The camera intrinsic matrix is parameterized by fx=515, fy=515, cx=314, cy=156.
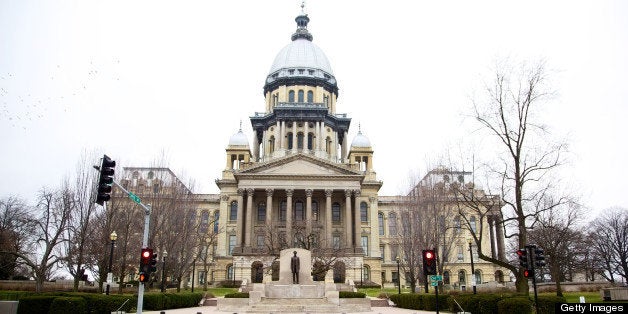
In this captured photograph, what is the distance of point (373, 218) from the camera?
78.8 meters

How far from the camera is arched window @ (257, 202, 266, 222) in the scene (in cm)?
7494

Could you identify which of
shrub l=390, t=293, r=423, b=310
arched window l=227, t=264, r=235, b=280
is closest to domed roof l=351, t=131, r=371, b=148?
arched window l=227, t=264, r=235, b=280

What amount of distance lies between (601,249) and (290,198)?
44.7 metres

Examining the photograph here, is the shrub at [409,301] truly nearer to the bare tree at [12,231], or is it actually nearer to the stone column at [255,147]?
the bare tree at [12,231]

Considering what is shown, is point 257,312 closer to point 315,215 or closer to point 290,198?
point 290,198

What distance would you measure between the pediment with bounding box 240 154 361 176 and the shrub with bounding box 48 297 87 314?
47.7 metres

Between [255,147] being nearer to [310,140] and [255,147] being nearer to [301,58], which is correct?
[310,140]

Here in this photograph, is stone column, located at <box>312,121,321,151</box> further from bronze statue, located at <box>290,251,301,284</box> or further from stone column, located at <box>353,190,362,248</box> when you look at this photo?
bronze statue, located at <box>290,251,301,284</box>

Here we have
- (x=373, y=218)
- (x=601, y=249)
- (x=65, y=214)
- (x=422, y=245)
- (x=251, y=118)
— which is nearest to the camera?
(x=65, y=214)

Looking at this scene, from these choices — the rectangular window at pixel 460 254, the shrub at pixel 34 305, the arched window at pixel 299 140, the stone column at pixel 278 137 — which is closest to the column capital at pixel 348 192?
the arched window at pixel 299 140

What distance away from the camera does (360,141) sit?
87.4m

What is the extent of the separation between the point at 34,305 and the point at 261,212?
52805mm

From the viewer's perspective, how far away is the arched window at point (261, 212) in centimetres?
7494

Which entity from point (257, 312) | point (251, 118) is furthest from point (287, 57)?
point (257, 312)
